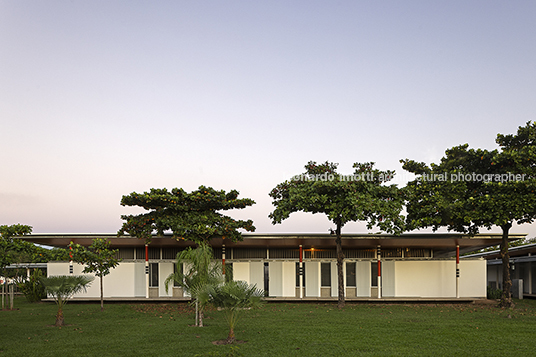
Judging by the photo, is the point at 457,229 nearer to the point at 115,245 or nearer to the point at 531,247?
the point at 531,247

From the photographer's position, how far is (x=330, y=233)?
23672 millimetres

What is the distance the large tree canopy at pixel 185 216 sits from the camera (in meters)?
20.7

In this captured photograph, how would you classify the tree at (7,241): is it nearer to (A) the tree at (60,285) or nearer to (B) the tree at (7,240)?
(B) the tree at (7,240)

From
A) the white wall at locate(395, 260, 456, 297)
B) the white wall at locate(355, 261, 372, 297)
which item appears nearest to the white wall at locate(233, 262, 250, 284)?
the white wall at locate(355, 261, 372, 297)

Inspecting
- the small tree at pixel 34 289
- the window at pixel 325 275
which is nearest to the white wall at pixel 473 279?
the window at pixel 325 275

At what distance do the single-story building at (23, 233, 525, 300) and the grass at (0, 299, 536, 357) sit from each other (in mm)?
4521

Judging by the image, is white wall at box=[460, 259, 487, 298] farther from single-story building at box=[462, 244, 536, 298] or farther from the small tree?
the small tree

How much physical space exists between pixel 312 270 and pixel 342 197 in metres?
7.16

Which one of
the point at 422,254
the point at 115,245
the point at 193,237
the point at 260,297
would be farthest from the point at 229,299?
the point at 422,254

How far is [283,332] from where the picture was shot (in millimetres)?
13953

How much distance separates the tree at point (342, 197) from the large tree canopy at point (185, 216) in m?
2.09

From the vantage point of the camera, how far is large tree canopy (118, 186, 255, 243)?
2070cm

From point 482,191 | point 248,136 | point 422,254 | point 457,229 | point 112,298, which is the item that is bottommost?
point 112,298

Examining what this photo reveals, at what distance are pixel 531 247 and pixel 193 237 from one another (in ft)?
69.5
